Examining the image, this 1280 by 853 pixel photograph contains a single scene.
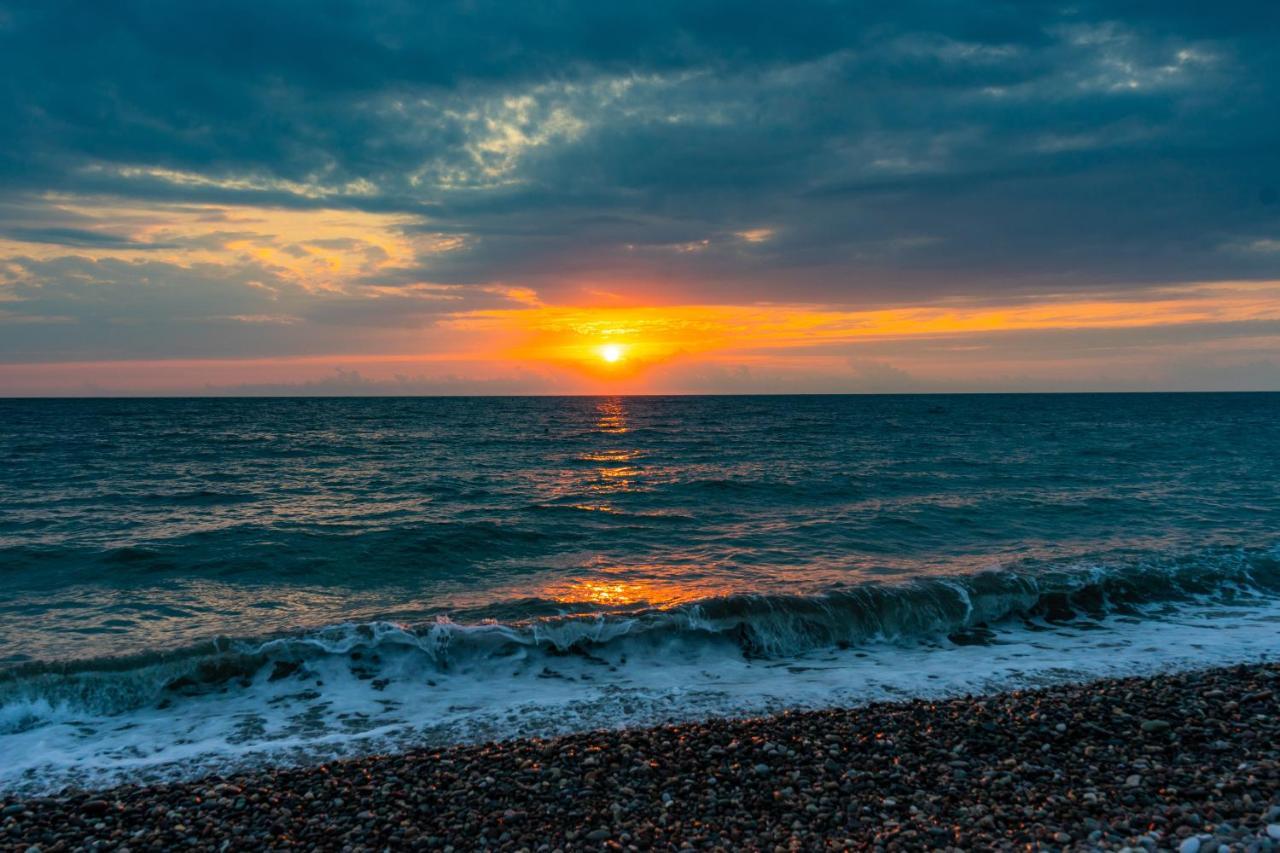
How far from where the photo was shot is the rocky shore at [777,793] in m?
6.25

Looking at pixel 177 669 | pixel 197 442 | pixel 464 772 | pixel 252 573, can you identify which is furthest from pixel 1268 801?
pixel 197 442

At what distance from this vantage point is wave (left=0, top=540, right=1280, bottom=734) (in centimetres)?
1076

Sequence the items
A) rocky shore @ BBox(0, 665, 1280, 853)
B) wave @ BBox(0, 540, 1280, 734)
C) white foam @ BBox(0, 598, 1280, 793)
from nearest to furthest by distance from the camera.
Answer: rocky shore @ BBox(0, 665, 1280, 853), white foam @ BBox(0, 598, 1280, 793), wave @ BBox(0, 540, 1280, 734)

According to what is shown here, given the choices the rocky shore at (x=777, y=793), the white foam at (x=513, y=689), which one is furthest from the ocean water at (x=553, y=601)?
the rocky shore at (x=777, y=793)

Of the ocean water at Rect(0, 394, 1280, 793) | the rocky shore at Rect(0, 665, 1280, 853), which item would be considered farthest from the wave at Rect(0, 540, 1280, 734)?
the rocky shore at Rect(0, 665, 1280, 853)

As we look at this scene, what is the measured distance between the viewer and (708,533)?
22.2m

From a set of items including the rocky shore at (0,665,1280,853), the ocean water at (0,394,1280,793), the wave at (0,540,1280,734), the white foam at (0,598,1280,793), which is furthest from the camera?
the wave at (0,540,1280,734)

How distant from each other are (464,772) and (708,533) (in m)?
15.1

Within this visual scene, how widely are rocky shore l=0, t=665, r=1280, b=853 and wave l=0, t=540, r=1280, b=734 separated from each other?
364cm

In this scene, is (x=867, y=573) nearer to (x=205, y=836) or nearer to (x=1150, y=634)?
(x=1150, y=634)

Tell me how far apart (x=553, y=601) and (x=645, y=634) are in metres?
2.62

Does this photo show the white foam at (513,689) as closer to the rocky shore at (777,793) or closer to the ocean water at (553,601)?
the ocean water at (553,601)

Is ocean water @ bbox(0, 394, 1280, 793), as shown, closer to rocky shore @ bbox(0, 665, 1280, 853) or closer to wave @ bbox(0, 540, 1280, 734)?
wave @ bbox(0, 540, 1280, 734)

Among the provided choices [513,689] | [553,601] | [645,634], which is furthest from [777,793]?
[553,601]
